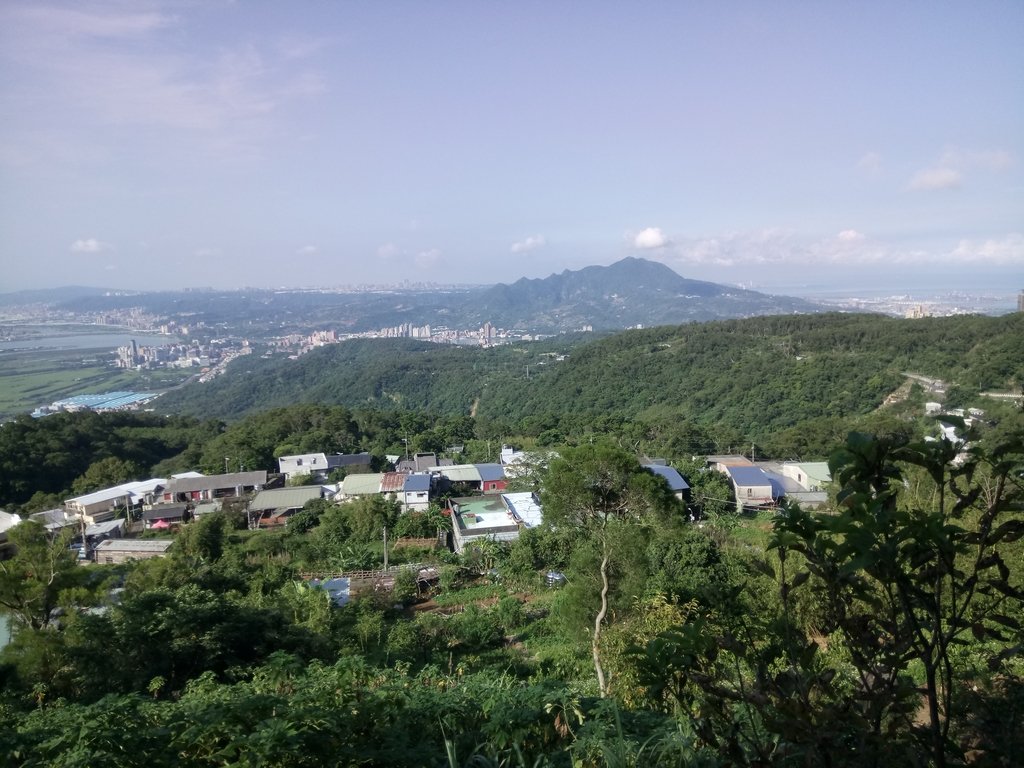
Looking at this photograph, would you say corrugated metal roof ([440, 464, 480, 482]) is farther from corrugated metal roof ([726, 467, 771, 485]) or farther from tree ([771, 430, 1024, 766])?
tree ([771, 430, 1024, 766])

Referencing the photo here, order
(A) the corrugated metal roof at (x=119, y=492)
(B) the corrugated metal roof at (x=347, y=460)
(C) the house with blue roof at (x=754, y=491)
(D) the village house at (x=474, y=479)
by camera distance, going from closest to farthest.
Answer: (C) the house with blue roof at (x=754, y=491), (A) the corrugated metal roof at (x=119, y=492), (D) the village house at (x=474, y=479), (B) the corrugated metal roof at (x=347, y=460)

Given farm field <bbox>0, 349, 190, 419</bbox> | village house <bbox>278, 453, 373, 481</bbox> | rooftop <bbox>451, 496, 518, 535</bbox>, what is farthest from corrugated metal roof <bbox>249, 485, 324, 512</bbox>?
farm field <bbox>0, 349, 190, 419</bbox>

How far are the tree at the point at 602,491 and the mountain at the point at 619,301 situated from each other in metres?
88.5

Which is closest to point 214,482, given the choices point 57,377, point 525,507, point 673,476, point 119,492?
point 119,492

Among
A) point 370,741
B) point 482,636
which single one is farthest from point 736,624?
point 482,636

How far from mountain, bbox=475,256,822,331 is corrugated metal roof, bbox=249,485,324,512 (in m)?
81.9

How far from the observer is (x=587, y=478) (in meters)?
6.80

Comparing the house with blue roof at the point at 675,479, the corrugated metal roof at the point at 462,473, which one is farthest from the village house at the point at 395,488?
the house with blue roof at the point at 675,479

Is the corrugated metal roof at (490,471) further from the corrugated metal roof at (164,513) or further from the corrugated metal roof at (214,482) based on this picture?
the corrugated metal roof at (164,513)

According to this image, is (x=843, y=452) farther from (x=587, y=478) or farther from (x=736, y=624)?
(x=587, y=478)

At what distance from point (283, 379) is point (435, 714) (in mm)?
54109

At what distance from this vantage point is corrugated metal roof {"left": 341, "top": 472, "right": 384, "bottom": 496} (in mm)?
16969

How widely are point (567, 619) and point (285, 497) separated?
1255cm

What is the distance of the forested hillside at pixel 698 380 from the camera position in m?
24.1
